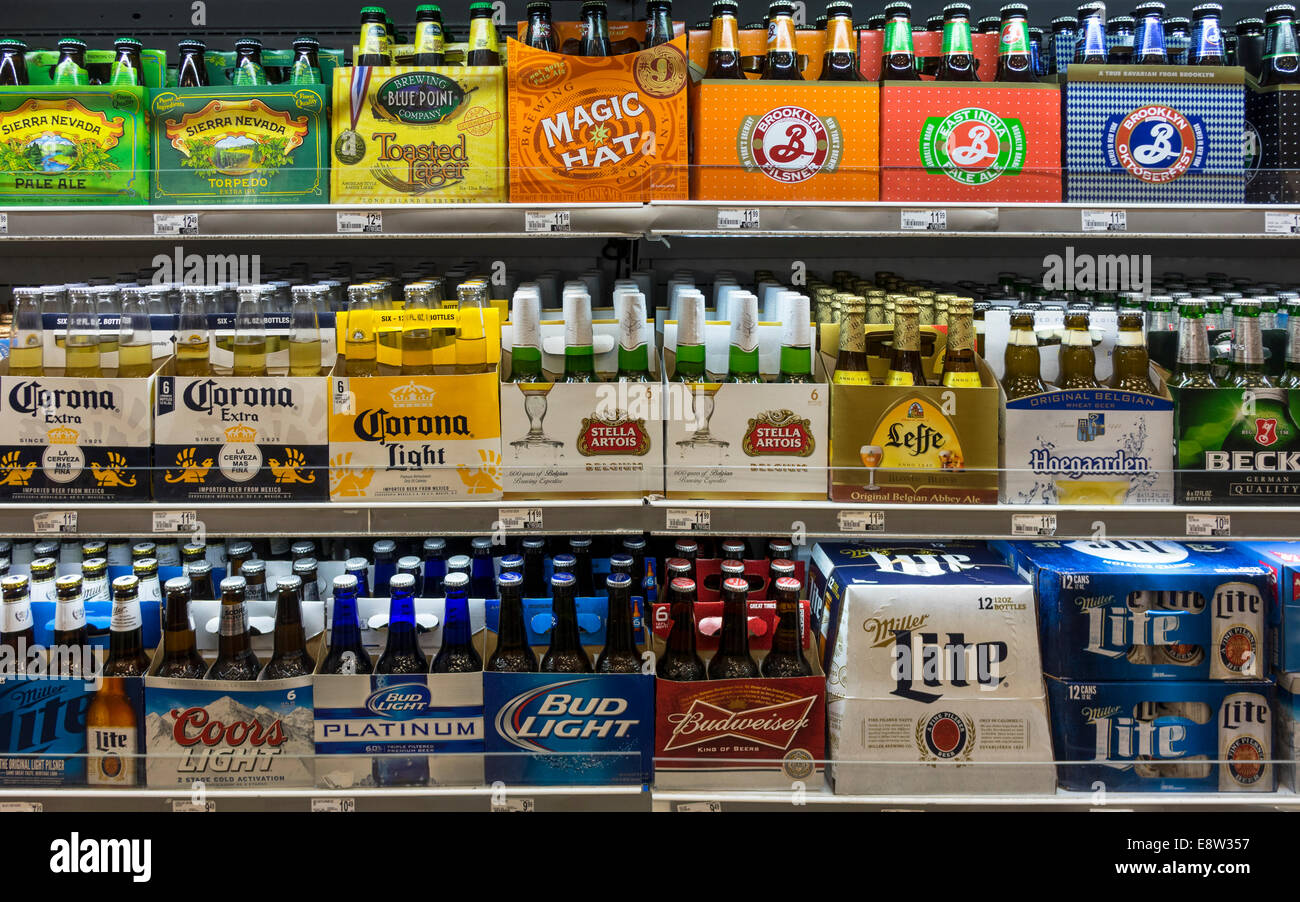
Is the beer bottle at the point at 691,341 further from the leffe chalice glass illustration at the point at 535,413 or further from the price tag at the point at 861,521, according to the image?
the price tag at the point at 861,521

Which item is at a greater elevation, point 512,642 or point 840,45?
point 840,45

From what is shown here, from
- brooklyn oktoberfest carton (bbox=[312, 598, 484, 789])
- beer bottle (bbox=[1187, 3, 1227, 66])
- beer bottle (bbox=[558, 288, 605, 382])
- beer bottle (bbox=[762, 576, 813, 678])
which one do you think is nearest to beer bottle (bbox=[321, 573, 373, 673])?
brooklyn oktoberfest carton (bbox=[312, 598, 484, 789])

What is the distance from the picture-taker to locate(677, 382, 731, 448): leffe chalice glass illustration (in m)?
1.90

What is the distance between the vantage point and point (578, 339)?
1933 millimetres

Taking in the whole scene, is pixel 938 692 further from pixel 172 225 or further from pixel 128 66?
pixel 128 66

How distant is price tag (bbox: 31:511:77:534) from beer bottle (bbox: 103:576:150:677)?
5.5 inches

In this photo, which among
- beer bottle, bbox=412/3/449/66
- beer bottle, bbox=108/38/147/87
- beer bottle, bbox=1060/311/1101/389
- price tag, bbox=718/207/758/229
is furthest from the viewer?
beer bottle, bbox=108/38/147/87

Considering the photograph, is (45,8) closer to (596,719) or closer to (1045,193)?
(596,719)

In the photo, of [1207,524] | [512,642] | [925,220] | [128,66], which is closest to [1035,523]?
[1207,524]

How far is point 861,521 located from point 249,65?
175cm

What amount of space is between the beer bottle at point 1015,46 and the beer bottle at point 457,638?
1.66 m

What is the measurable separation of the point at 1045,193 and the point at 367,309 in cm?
143

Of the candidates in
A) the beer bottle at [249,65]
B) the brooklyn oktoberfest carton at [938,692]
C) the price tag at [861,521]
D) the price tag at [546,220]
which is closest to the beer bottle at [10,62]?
the beer bottle at [249,65]

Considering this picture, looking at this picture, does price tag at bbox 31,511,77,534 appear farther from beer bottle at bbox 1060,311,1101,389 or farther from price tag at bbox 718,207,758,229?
beer bottle at bbox 1060,311,1101,389
